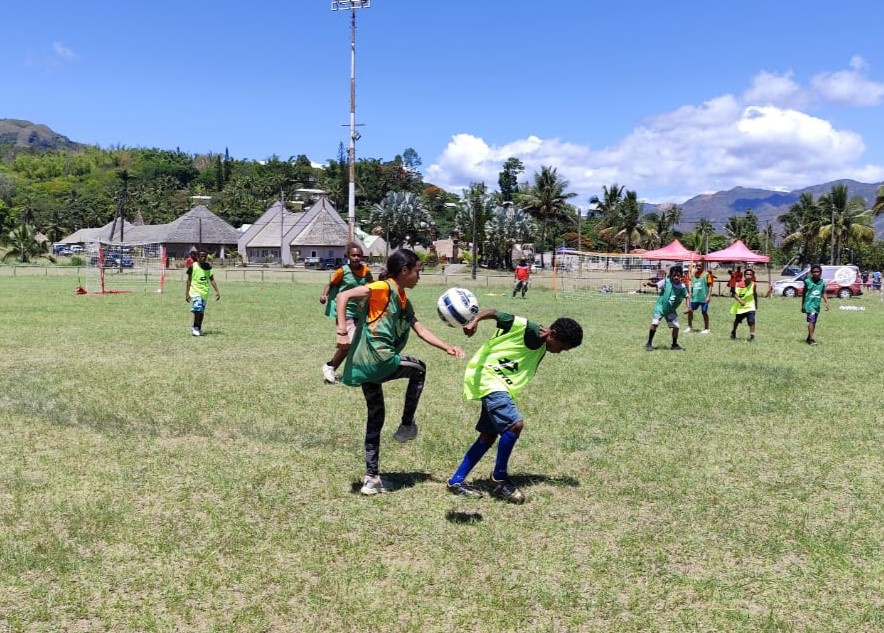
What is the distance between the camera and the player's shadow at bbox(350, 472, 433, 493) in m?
6.28

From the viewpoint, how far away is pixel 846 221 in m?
65.4

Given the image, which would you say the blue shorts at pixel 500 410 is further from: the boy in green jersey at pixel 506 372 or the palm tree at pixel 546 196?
the palm tree at pixel 546 196

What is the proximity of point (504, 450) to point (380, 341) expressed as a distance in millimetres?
1411

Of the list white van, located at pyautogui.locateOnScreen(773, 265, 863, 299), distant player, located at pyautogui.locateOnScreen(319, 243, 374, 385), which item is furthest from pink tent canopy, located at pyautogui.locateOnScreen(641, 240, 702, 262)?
distant player, located at pyautogui.locateOnScreen(319, 243, 374, 385)

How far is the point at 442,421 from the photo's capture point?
8828 mm

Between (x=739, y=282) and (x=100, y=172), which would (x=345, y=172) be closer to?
(x=100, y=172)

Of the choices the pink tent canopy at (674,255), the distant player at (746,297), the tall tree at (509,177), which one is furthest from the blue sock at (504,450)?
the tall tree at (509,177)

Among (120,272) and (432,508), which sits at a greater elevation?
(120,272)

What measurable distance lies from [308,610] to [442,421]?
187 inches

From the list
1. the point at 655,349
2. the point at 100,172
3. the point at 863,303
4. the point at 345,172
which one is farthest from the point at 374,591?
the point at 100,172

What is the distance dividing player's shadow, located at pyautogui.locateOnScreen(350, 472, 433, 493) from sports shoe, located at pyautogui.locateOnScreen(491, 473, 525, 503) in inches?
27.3

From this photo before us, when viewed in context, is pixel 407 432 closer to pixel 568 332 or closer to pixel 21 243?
pixel 568 332

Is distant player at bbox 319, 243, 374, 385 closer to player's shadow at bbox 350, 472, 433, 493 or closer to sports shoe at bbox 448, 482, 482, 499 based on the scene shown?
player's shadow at bbox 350, 472, 433, 493

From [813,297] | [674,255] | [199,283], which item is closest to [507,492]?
[199,283]
